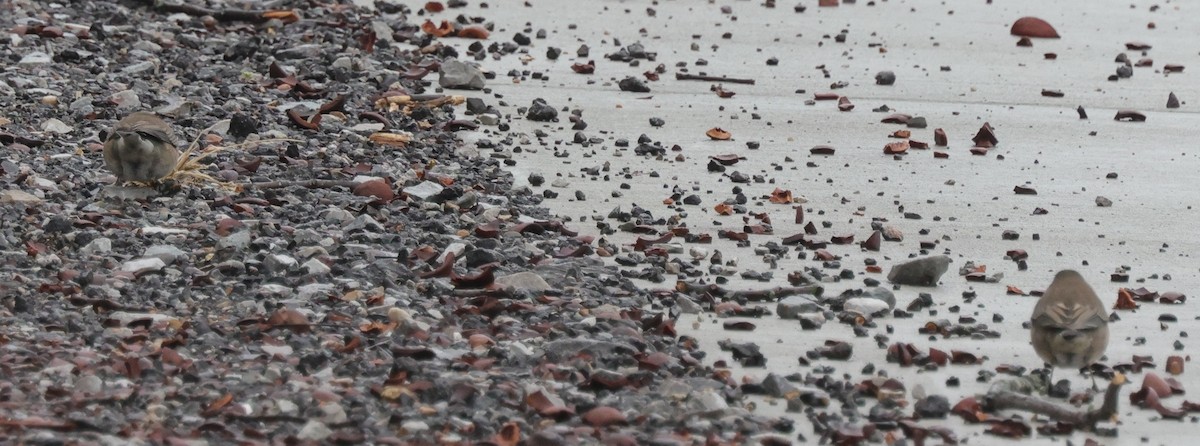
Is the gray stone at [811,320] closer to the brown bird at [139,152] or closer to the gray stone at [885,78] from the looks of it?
the brown bird at [139,152]

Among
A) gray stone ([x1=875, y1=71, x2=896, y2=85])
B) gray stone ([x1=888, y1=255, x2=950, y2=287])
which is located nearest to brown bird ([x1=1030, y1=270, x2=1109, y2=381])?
gray stone ([x1=888, y1=255, x2=950, y2=287])

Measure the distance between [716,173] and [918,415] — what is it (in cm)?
239

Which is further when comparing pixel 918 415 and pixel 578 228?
pixel 578 228

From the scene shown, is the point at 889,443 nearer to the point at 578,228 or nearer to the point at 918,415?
the point at 918,415

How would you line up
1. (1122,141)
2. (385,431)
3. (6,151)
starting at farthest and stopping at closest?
(1122,141) < (6,151) < (385,431)

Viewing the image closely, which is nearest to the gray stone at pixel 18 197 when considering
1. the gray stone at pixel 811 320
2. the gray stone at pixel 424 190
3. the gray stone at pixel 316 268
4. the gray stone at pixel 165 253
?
the gray stone at pixel 165 253

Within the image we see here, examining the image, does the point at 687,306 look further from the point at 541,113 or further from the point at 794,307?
the point at 541,113

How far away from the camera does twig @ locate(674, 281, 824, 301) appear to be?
453 cm

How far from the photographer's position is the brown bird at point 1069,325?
12.2 feet

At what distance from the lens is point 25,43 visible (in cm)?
713

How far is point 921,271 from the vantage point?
15.4 feet

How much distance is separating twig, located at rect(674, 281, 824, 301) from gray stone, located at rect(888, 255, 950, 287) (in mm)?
287

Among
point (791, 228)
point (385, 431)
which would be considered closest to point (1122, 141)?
point (791, 228)

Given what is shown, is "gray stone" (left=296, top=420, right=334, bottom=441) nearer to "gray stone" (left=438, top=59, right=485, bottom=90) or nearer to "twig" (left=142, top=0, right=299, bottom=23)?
"gray stone" (left=438, top=59, right=485, bottom=90)
